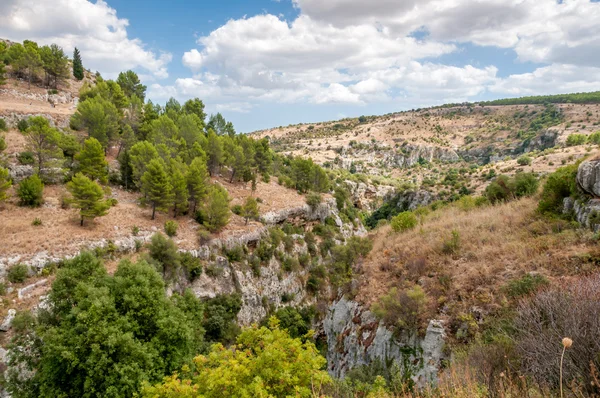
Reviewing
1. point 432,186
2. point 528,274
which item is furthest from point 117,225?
point 432,186

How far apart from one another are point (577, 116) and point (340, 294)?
127m

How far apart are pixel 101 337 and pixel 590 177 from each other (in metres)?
20.8

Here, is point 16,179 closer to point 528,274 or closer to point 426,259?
point 426,259

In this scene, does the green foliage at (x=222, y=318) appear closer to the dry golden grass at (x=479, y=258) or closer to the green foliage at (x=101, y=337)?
the green foliage at (x=101, y=337)

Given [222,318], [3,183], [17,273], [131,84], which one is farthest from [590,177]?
[131,84]

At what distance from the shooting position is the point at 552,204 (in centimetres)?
1302

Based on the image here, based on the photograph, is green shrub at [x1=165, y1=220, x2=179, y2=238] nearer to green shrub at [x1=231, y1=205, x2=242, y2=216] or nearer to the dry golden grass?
green shrub at [x1=231, y1=205, x2=242, y2=216]

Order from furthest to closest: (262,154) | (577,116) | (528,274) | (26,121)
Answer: (577,116) → (262,154) → (26,121) → (528,274)

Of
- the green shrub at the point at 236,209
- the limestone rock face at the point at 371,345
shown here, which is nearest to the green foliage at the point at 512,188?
the limestone rock face at the point at 371,345

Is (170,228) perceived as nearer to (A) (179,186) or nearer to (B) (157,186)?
(B) (157,186)

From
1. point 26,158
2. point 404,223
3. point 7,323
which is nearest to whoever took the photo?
point 7,323

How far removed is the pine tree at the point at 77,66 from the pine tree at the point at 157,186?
45.6 metres

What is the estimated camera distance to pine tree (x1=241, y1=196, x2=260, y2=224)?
3809 centimetres

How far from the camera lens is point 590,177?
1140cm
